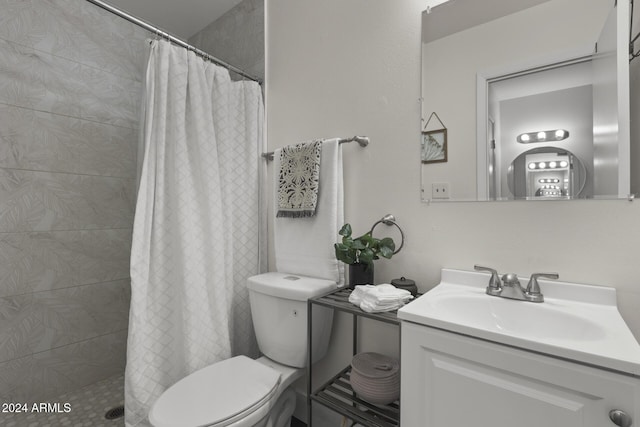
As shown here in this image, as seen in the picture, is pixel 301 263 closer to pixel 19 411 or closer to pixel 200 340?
pixel 200 340

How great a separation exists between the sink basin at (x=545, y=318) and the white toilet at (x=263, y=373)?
52 centimetres

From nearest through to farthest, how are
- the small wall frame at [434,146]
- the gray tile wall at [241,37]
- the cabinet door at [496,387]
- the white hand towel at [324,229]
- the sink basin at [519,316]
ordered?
the cabinet door at [496,387]
the sink basin at [519,316]
the small wall frame at [434,146]
the white hand towel at [324,229]
the gray tile wall at [241,37]

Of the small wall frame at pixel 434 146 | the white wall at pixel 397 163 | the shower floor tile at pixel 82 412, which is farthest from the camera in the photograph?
the shower floor tile at pixel 82 412

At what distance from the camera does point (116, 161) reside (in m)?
1.98

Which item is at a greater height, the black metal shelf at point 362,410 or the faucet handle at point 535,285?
the faucet handle at point 535,285

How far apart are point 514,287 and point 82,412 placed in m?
2.17

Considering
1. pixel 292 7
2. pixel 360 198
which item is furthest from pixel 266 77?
pixel 360 198

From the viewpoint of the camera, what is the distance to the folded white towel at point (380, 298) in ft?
3.33

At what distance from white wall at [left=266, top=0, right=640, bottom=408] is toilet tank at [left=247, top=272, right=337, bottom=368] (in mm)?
159

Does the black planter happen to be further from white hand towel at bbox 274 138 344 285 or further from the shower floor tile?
the shower floor tile

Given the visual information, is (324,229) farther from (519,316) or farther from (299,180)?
(519,316)

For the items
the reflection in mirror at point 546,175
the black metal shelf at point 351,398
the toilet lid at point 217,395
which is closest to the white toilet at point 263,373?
the toilet lid at point 217,395

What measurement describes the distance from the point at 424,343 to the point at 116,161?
83.3 inches

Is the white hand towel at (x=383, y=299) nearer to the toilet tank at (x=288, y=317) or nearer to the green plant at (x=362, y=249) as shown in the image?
the green plant at (x=362, y=249)
